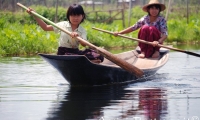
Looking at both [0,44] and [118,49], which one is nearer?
Answer: [0,44]

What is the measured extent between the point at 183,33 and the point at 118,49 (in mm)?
4480

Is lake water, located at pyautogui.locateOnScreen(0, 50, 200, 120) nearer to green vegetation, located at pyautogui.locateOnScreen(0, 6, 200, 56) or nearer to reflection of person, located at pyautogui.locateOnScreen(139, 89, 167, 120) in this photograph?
reflection of person, located at pyautogui.locateOnScreen(139, 89, 167, 120)

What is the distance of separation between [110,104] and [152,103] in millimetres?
500

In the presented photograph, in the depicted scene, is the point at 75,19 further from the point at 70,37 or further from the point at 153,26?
the point at 153,26

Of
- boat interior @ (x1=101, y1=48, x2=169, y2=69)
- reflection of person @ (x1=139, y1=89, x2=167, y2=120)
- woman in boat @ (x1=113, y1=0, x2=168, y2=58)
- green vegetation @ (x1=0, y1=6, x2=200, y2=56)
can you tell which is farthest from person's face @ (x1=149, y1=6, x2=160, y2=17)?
green vegetation @ (x1=0, y1=6, x2=200, y2=56)

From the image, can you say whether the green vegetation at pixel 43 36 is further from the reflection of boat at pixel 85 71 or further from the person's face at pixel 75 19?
the person's face at pixel 75 19

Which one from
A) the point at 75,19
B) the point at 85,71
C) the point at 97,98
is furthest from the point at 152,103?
the point at 75,19

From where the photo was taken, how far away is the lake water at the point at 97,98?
6.49 metres

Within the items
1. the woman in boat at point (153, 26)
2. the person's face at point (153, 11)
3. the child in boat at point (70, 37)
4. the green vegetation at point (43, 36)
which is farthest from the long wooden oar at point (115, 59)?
the green vegetation at point (43, 36)

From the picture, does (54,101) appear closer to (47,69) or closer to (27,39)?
(47,69)

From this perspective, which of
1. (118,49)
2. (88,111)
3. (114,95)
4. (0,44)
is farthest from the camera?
(118,49)

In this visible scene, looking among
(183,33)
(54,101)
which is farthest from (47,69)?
(183,33)

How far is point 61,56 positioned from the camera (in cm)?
809

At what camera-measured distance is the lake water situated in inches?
255
